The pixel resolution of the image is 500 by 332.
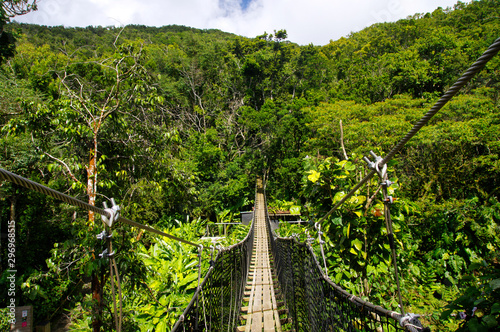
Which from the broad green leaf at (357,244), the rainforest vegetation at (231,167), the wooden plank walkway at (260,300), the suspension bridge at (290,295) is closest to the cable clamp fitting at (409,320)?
the suspension bridge at (290,295)

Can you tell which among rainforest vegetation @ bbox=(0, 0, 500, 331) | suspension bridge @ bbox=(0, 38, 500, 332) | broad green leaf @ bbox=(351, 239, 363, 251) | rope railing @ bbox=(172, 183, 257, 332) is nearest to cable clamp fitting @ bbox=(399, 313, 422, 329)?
suspension bridge @ bbox=(0, 38, 500, 332)

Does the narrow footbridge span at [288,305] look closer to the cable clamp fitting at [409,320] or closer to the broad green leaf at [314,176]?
the cable clamp fitting at [409,320]

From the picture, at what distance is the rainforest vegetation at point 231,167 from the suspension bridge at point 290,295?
281 mm

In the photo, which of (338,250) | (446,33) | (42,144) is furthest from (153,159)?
(446,33)

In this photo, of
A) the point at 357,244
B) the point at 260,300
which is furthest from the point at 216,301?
the point at 260,300

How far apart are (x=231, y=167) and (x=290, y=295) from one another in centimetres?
1128

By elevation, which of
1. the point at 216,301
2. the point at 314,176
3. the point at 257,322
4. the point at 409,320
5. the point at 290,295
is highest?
the point at 314,176

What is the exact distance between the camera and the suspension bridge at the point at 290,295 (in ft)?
2.21

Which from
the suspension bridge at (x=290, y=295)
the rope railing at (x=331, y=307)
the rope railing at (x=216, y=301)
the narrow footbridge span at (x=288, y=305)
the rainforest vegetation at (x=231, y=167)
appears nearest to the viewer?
the suspension bridge at (x=290, y=295)

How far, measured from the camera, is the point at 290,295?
8.82ft

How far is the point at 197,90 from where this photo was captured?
18047 millimetres

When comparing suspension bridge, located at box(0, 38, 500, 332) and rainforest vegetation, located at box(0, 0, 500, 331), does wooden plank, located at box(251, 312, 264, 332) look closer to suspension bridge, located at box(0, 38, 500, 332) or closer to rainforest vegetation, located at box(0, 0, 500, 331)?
suspension bridge, located at box(0, 38, 500, 332)

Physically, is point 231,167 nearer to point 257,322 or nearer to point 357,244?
point 257,322

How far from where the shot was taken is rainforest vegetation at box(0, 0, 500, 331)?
1.90 m
